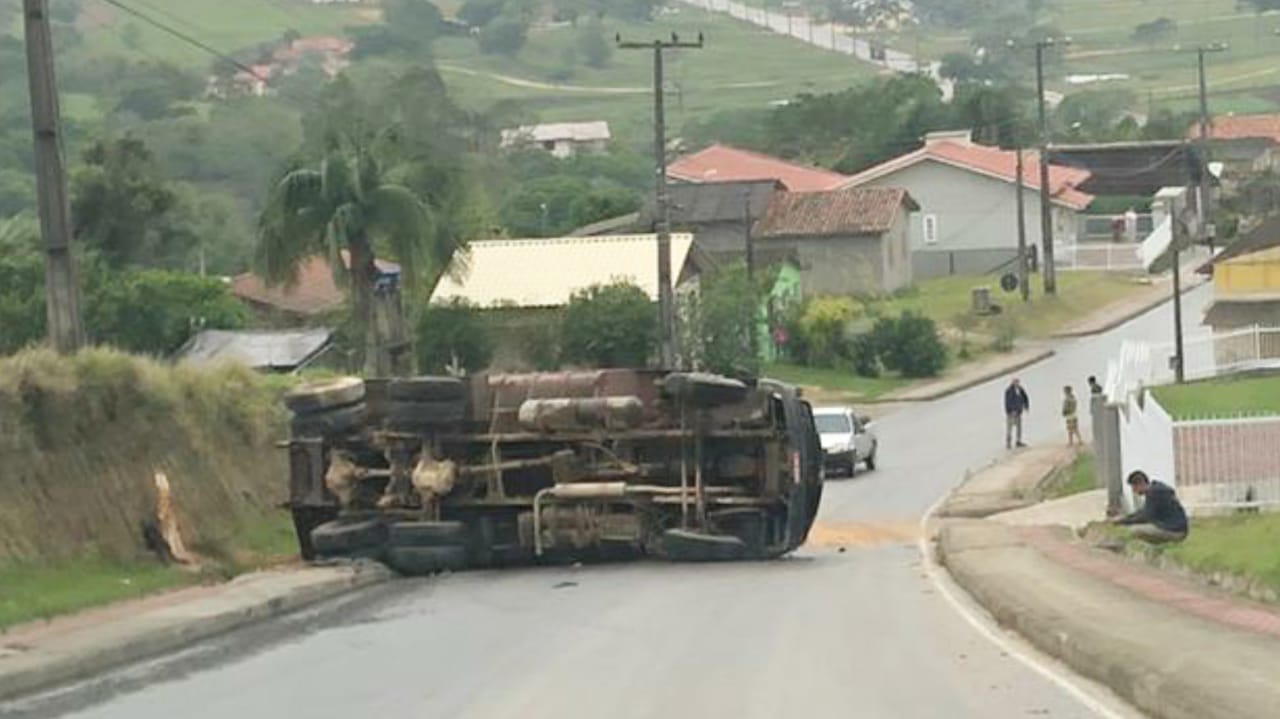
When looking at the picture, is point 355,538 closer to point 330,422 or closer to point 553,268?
point 330,422

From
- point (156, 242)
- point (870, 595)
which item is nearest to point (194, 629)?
point (870, 595)

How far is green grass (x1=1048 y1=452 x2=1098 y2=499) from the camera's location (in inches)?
1566

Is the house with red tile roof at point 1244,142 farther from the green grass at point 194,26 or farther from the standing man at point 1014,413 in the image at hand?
the standing man at point 1014,413

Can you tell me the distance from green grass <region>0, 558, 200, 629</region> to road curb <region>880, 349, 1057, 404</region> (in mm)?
43754

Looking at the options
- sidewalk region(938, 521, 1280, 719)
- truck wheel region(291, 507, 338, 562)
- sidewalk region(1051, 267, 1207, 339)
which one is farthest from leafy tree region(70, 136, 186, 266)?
sidewalk region(938, 521, 1280, 719)

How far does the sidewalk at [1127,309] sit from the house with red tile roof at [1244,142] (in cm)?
4064

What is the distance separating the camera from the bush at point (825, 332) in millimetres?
72312

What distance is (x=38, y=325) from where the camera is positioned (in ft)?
172

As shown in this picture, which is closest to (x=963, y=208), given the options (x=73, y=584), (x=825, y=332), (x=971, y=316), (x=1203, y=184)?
(x=1203, y=184)

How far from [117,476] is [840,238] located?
221 feet

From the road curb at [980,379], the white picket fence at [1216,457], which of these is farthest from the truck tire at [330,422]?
the road curb at [980,379]

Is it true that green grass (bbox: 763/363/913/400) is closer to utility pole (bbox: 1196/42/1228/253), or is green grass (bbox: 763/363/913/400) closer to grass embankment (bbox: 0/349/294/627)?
utility pole (bbox: 1196/42/1228/253)

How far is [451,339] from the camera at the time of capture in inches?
2502

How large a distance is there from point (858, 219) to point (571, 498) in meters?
65.1
